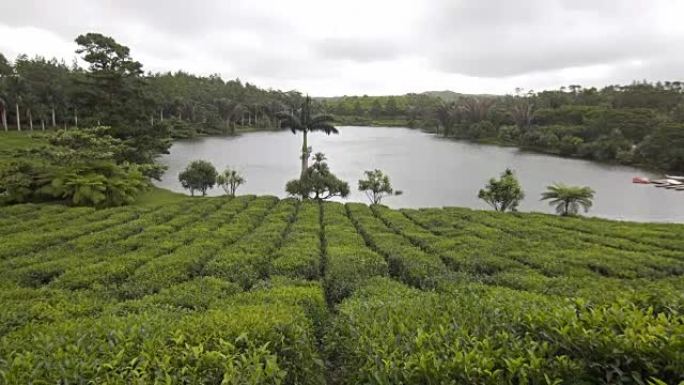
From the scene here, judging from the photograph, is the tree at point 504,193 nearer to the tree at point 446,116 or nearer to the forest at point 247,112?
the forest at point 247,112

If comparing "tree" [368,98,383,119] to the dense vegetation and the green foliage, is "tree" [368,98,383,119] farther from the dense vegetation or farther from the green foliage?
the green foliage

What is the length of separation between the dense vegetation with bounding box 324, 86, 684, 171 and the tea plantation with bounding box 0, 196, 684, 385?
135 feet

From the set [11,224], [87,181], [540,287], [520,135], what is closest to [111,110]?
[87,181]

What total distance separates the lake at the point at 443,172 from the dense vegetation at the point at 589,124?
365 centimetres

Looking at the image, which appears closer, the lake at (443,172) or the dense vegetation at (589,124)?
the lake at (443,172)

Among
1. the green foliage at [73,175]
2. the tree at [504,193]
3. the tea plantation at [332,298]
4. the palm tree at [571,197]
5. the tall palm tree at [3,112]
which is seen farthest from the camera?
the tall palm tree at [3,112]

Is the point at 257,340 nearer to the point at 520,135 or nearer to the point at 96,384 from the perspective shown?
the point at 96,384

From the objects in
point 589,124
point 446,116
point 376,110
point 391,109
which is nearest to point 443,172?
point 589,124

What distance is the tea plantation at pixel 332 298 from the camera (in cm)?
311

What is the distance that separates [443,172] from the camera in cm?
4116

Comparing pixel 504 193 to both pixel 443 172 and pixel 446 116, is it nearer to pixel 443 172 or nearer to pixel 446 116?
pixel 443 172

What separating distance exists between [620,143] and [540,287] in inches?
2141

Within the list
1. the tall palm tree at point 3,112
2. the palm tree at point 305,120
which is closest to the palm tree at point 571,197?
the palm tree at point 305,120

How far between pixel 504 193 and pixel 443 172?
758 inches
